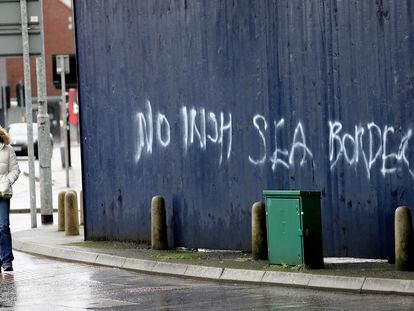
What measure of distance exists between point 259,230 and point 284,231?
969 millimetres

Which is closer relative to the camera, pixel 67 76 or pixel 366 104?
pixel 366 104

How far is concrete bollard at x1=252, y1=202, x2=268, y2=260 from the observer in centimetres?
1538

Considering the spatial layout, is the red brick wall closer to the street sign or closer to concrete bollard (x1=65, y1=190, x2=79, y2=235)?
the street sign

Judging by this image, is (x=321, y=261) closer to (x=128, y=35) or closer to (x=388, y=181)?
(x=388, y=181)

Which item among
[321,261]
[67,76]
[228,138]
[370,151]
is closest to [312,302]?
[321,261]

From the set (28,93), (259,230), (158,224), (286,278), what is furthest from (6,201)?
(28,93)

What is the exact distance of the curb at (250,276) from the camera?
12.9 m

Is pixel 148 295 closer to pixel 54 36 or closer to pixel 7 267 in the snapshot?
pixel 7 267

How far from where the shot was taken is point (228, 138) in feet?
55.0

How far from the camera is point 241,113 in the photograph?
16578 mm

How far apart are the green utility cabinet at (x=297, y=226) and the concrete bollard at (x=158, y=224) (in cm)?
288

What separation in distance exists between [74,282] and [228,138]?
313 centimetres

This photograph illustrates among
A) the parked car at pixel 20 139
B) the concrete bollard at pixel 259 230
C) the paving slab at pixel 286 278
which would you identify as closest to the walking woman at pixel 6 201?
the concrete bollard at pixel 259 230

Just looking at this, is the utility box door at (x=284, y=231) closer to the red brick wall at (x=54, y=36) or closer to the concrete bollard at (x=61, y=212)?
the concrete bollard at (x=61, y=212)
